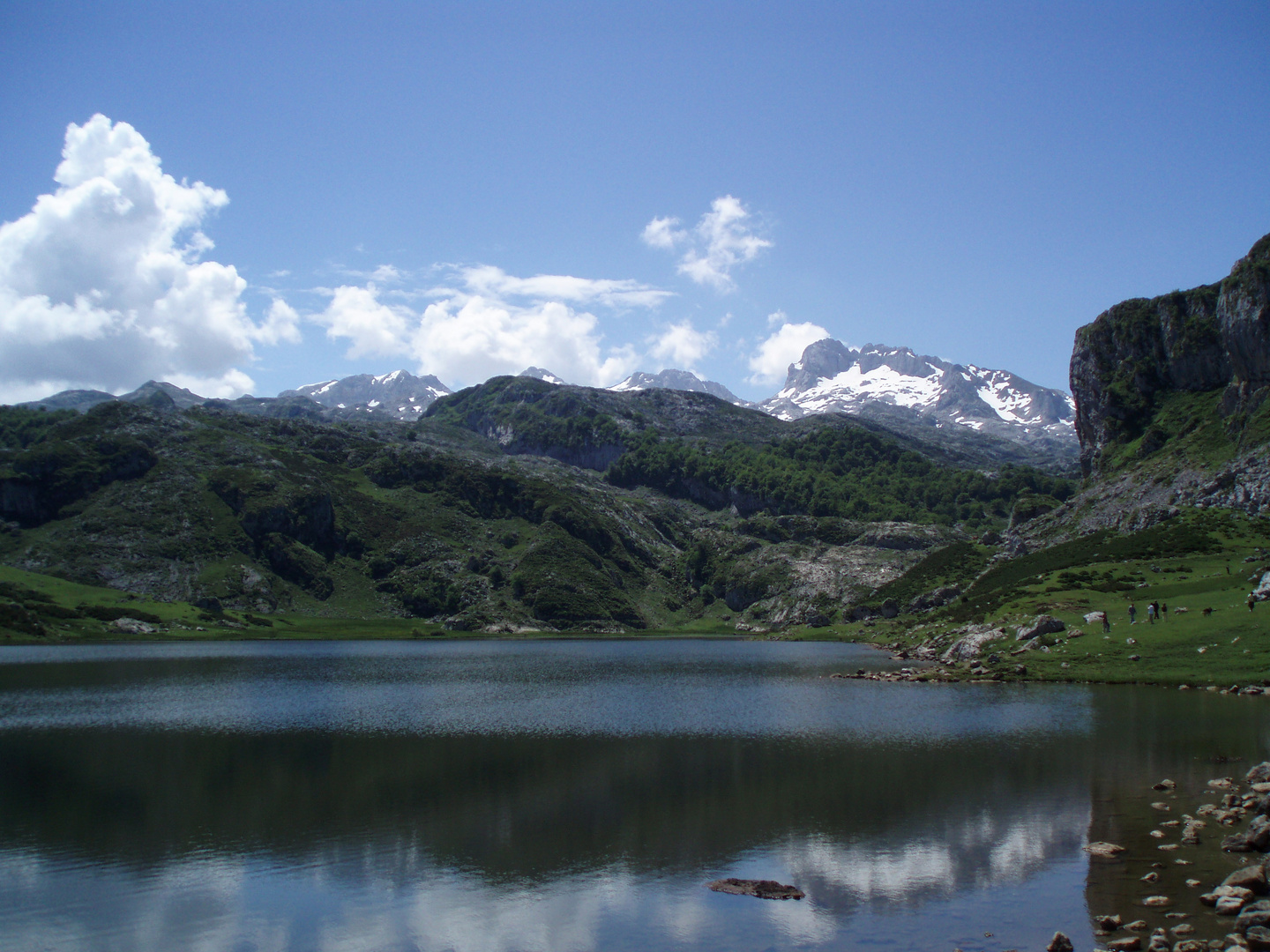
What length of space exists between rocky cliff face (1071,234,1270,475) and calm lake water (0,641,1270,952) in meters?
111

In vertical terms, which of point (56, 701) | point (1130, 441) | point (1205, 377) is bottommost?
point (56, 701)

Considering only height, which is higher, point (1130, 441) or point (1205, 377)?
point (1205, 377)

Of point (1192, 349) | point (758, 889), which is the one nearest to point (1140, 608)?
point (758, 889)

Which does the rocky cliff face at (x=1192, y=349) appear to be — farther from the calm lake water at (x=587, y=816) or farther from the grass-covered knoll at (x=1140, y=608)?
the calm lake water at (x=587, y=816)

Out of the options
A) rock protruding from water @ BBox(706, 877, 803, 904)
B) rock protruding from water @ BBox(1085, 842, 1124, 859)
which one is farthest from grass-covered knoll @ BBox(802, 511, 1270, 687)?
rock protruding from water @ BBox(706, 877, 803, 904)

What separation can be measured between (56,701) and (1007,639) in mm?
93715

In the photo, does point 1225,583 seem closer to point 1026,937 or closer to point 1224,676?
point 1224,676

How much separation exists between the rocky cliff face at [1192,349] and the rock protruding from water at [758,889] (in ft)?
497

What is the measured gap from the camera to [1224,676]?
2436 inches

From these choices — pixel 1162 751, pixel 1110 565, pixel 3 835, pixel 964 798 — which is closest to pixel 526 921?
pixel 964 798

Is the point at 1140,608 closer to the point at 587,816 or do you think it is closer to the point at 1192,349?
the point at 587,816

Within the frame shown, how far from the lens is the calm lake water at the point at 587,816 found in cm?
2531

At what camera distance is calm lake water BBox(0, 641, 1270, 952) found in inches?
997

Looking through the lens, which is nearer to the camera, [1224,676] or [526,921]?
[526,921]
